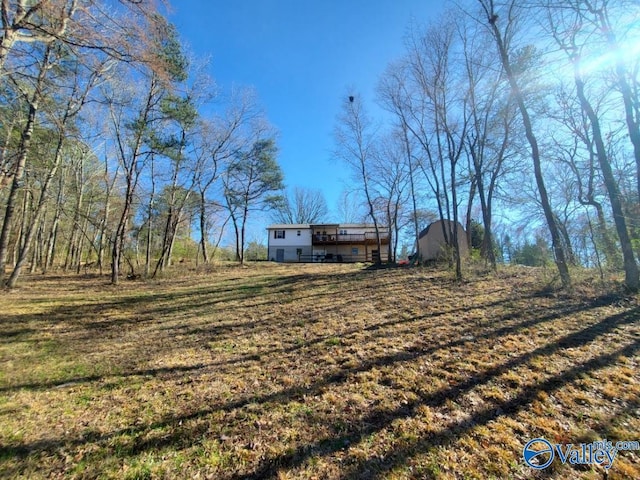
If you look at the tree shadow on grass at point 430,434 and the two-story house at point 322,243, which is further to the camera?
the two-story house at point 322,243

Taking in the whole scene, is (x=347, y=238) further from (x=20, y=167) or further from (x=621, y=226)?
(x=20, y=167)

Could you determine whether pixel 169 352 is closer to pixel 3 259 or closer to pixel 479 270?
pixel 3 259

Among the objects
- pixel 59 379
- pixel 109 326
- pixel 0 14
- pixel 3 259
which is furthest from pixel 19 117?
pixel 59 379

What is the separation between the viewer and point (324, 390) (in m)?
3.35

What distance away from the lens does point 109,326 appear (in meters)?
6.13

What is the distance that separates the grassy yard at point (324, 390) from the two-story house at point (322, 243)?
23.5 m

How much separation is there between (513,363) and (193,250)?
28897 mm

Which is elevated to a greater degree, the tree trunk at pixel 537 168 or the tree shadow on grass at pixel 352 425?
the tree trunk at pixel 537 168

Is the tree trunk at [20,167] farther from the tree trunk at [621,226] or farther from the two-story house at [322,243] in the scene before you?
the two-story house at [322,243]

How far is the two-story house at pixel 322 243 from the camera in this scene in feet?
99.2

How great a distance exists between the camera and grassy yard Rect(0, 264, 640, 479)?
2287 millimetres

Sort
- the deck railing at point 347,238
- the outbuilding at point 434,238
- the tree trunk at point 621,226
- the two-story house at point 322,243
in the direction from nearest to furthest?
1. the tree trunk at point 621,226
2. the outbuilding at point 434,238
3. the deck railing at point 347,238
4. the two-story house at point 322,243

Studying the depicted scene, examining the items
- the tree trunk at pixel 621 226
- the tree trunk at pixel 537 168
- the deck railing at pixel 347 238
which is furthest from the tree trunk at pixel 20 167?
the deck railing at pixel 347 238

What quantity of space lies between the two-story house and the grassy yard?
2351cm
